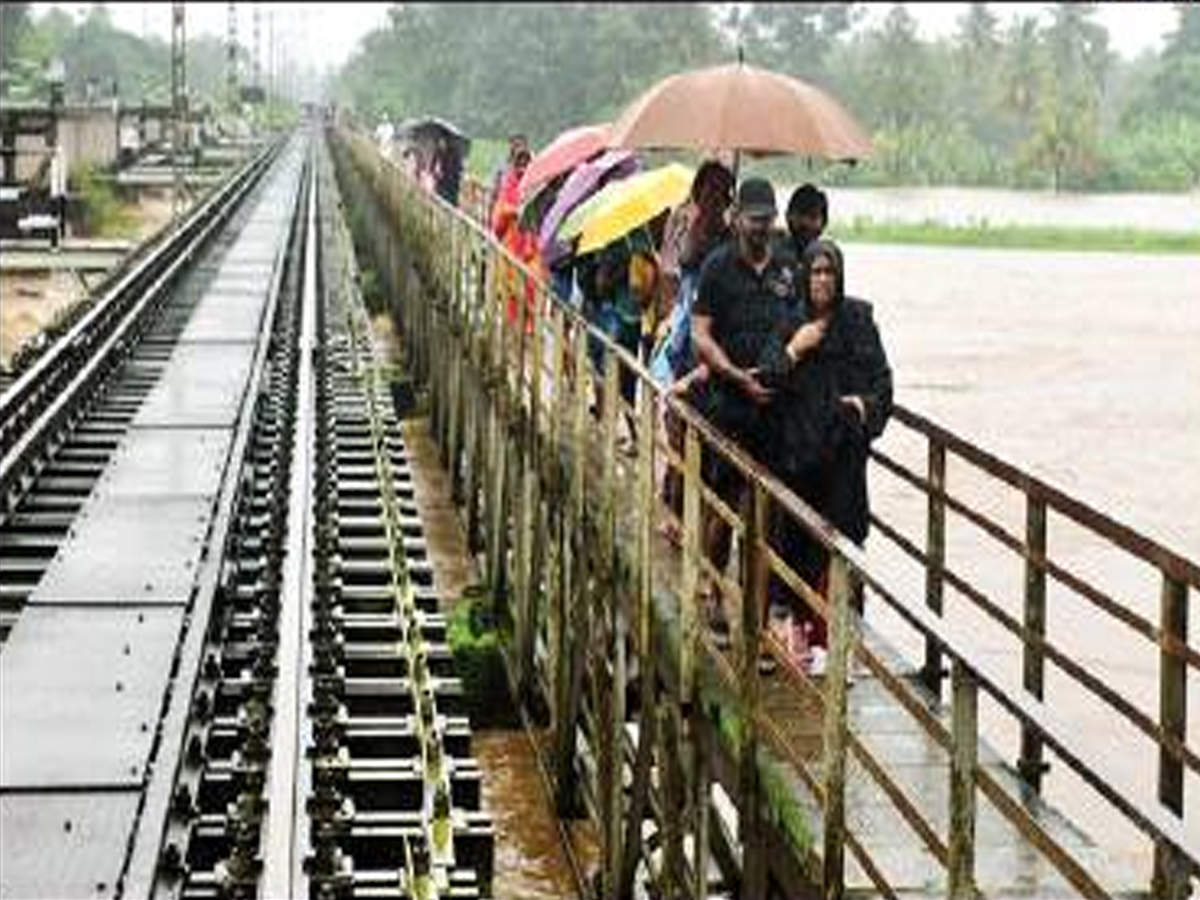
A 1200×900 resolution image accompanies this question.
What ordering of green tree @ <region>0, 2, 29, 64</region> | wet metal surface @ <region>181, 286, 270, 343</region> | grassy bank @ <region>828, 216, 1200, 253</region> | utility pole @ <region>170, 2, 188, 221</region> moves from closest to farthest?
1. wet metal surface @ <region>181, 286, 270, 343</region>
2. utility pole @ <region>170, 2, 188, 221</region>
3. grassy bank @ <region>828, 216, 1200, 253</region>
4. green tree @ <region>0, 2, 29, 64</region>

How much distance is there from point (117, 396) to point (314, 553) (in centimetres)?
610

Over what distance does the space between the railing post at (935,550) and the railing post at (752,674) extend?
142cm

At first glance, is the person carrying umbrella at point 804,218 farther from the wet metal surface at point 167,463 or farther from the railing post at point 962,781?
the wet metal surface at point 167,463

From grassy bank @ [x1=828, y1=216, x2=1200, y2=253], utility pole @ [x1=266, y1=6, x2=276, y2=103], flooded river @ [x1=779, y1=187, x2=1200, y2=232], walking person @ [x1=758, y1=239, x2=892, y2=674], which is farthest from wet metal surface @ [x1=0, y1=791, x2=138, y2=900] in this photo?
utility pole @ [x1=266, y1=6, x2=276, y2=103]

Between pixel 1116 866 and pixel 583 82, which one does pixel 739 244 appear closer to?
pixel 1116 866

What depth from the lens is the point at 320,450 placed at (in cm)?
1290

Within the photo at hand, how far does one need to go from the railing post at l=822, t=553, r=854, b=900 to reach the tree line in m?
62.4

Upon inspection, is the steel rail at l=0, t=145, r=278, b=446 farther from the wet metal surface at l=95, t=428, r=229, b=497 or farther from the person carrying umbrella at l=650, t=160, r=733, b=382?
the person carrying umbrella at l=650, t=160, r=733, b=382

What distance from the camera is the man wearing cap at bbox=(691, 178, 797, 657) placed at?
7.62 m

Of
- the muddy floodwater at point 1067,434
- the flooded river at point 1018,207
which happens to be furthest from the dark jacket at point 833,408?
the flooded river at point 1018,207

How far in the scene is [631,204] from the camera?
423 inches

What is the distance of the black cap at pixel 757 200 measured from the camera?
24.4 ft

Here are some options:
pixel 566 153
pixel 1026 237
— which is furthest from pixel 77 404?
pixel 1026 237

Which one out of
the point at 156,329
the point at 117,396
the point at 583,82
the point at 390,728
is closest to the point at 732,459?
the point at 390,728
